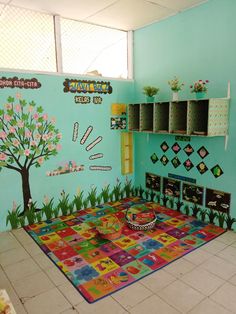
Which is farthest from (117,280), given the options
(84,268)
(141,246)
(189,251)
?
(189,251)

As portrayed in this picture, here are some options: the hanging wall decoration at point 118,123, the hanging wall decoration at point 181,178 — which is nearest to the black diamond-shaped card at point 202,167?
the hanging wall decoration at point 181,178

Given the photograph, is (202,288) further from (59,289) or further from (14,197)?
(14,197)

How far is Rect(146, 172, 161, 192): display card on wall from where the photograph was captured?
4262 millimetres

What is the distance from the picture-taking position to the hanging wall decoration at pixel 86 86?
3.74m

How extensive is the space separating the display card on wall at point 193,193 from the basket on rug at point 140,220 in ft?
2.01

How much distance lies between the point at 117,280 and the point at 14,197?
6.05 feet

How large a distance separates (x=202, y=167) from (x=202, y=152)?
21cm

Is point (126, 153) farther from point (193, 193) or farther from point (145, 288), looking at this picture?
point (145, 288)

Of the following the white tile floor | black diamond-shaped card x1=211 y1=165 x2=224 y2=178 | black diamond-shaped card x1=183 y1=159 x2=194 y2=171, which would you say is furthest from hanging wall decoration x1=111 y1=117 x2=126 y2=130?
the white tile floor

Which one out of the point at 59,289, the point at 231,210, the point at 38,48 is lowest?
the point at 59,289

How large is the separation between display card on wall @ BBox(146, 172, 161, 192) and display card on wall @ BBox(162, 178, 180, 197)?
0.11m

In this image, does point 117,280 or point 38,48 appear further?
point 38,48

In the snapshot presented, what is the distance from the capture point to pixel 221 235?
327cm

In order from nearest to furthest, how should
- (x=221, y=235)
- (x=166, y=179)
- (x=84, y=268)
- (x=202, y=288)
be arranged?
(x=202, y=288)
(x=84, y=268)
(x=221, y=235)
(x=166, y=179)
